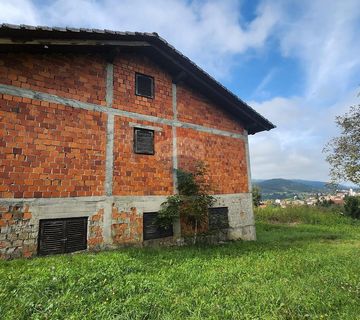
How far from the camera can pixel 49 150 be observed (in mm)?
7027

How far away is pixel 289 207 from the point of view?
23.7 m

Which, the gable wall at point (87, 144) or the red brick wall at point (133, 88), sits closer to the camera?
the gable wall at point (87, 144)

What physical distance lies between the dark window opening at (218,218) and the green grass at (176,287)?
2940 mm

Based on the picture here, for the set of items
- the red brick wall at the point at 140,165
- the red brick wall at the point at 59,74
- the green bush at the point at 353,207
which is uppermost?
the red brick wall at the point at 59,74

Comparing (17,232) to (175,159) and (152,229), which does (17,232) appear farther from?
(175,159)

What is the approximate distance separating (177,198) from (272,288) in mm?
4447

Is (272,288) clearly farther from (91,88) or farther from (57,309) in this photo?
(91,88)

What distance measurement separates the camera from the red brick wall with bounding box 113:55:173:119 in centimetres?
868

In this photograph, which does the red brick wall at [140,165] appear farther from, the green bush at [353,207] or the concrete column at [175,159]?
the green bush at [353,207]

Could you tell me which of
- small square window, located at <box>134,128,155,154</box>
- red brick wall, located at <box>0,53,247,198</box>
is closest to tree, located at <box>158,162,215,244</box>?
red brick wall, located at <box>0,53,247,198</box>

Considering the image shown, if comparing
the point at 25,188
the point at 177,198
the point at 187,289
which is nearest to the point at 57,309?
the point at 187,289

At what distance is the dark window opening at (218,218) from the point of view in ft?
34.0

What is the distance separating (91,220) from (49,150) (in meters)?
2.19

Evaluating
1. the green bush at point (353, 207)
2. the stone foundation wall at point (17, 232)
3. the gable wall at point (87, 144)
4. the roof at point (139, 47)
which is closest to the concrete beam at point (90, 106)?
the gable wall at point (87, 144)
